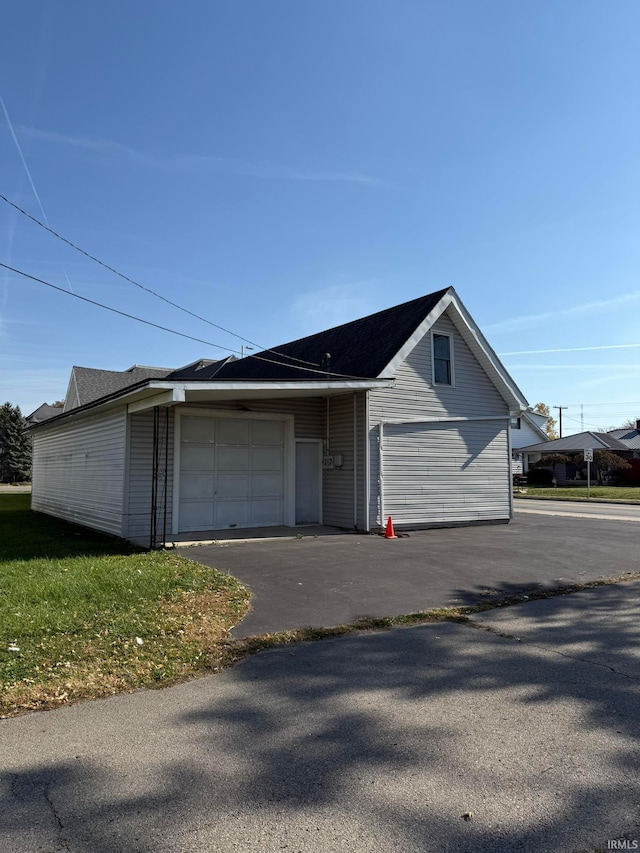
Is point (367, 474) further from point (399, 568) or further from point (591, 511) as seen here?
point (591, 511)

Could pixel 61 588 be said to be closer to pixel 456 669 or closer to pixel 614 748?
pixel 456 669

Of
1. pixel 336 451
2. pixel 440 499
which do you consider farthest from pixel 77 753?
pixel 440 499

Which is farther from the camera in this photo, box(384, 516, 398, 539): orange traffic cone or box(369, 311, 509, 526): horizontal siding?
box(369, 311, 509, 526): horizontal siding

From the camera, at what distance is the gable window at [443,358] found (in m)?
16.1

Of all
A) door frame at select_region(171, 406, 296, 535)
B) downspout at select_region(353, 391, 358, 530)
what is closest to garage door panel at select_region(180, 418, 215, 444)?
door frame at select_region(171, 406, 296, 535)

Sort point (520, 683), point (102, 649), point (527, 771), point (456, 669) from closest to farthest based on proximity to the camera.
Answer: point (527, 771) → point (520, 683) → point (456, 669) → point (102, 649)

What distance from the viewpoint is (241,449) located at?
1419 centimetres

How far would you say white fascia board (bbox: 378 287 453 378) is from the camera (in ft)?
47.9

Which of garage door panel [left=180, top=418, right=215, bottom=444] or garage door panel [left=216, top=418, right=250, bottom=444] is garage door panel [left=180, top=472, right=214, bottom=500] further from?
garage door panel [left=216, top=418, right=250, bottom=444]

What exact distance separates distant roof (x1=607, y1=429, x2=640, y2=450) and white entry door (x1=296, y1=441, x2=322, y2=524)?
38.7 meters

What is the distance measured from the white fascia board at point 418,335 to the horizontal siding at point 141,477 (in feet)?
18.1

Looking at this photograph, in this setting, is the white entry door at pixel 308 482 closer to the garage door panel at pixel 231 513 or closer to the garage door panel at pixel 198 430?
the garage door panel at pixel 231 513

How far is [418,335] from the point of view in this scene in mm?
15219

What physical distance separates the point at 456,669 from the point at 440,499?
1073 centimetres
